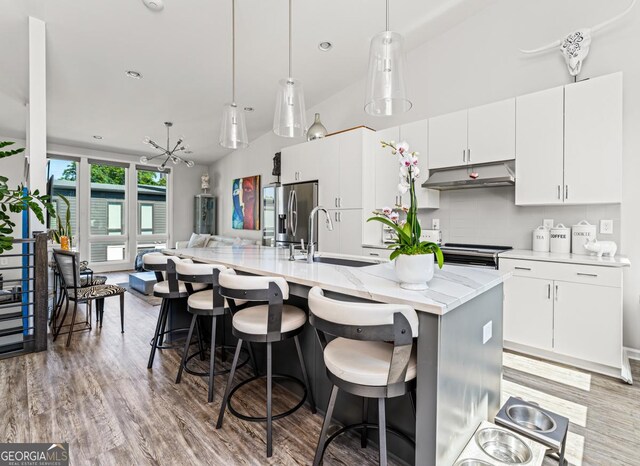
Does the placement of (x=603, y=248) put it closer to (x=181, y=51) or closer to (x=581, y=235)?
(x=581, y=235)

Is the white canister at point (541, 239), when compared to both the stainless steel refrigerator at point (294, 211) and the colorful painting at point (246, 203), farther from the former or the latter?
the colorful painting at point (246, 203)

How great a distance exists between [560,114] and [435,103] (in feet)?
4.94

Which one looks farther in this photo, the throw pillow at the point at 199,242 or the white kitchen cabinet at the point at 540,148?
the throw pillow at the point at 199,242

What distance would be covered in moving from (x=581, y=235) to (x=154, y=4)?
181 inches

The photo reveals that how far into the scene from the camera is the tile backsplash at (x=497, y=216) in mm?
3006

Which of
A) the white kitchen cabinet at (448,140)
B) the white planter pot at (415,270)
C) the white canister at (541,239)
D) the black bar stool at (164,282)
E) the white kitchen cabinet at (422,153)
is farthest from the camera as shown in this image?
the white kitchen cabinet at (422,153)

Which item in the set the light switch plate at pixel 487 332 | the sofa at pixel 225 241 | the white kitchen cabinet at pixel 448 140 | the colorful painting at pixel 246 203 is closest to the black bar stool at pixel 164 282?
the light switch plate at pixel 487 332

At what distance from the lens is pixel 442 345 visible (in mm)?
1247

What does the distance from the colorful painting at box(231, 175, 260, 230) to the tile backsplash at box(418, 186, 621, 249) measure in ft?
13.1

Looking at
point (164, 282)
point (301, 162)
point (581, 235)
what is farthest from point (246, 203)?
point (581, 235)

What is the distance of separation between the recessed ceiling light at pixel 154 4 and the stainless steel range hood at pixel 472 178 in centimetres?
327

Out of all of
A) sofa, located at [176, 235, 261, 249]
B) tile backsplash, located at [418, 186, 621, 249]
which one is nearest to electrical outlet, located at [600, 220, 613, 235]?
tile backsplash, located at [418, 186, 621, 249]

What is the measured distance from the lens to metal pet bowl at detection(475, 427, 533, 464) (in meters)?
1.47

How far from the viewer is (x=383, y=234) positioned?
14.4ft
